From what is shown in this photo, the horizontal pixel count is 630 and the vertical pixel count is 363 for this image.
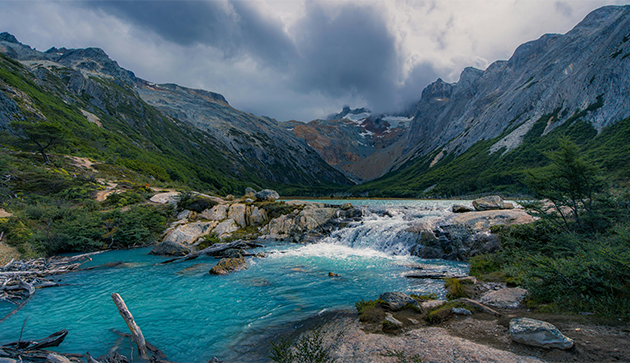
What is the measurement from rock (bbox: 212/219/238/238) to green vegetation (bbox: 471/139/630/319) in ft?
90.4

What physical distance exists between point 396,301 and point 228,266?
44.6 ft

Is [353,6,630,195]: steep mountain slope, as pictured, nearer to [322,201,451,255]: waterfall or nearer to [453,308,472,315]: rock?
[322,201,451,255]: waterfall

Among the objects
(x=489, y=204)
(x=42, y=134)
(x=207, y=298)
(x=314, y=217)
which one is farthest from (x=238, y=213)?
(x=42, y=134)

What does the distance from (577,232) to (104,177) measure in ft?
195

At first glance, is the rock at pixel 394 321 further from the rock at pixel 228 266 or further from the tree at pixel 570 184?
the rock at pixel 228 266

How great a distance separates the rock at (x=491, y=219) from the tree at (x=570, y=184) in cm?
685

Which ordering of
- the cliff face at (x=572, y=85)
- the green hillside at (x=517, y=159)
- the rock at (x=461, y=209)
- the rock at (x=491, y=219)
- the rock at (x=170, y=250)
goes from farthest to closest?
the cliff face at (x=572, y=85), the green hillside at (x=517, y=159), the rock at (x=461, y=209), the rock at (x=170, y=250), the rock at (x=491, y=219)

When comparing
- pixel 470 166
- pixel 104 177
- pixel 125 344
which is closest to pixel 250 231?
pixel 125 344

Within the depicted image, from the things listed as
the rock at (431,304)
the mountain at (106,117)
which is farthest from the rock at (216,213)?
the mountain at (106,117)

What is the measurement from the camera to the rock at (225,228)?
31163mm

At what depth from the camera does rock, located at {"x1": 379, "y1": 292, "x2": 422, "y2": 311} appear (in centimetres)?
985

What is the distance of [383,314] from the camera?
9.53 m

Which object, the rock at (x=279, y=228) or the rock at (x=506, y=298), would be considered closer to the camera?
the rock at (x=506, y=298)

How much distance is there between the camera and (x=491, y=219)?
2147cm
